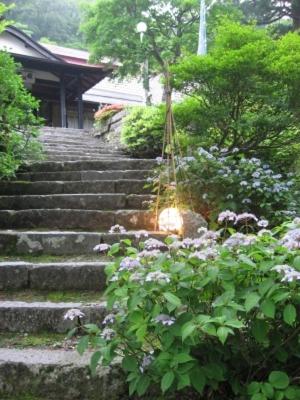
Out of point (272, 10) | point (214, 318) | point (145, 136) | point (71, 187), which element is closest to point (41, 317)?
point (214, 318)

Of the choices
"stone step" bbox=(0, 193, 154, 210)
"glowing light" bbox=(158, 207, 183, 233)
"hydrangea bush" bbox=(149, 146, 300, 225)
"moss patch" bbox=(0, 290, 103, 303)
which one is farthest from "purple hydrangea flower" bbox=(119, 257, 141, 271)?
"stone step" bbox=(0, 193, 154, 210)

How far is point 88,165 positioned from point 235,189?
254 centimetres

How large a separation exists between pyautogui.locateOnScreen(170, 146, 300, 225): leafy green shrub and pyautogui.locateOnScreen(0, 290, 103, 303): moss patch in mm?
1475

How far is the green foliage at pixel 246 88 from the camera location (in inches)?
186

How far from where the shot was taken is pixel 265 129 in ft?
16.2

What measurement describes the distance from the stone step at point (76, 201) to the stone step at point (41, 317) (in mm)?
1947

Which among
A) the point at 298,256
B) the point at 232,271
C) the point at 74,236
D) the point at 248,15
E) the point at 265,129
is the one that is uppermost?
the point at 248,15

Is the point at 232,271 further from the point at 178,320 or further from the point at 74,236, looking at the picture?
A: the point at 74,236

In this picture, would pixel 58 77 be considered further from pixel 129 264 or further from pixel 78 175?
pixel 129 264

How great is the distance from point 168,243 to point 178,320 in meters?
0.40

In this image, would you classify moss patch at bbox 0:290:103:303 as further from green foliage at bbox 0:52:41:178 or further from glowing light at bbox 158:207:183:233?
green foliage at bbox 0:52:41:178

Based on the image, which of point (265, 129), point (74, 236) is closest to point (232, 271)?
point (74, 236)

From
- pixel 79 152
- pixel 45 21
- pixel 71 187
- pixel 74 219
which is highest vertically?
pixel 45 21

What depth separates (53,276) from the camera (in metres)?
3.10
